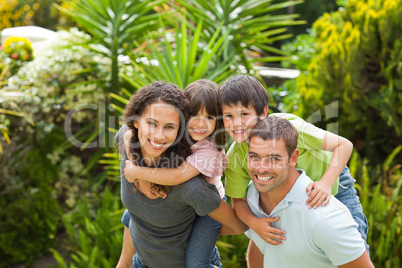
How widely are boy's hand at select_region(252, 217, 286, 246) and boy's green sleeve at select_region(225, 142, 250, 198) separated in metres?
0.20

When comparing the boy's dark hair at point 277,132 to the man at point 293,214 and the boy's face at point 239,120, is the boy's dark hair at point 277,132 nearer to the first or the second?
the man at point 293,214

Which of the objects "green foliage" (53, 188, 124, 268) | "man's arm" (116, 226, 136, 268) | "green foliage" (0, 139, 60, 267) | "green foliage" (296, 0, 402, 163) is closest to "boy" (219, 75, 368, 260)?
"man's arm" (116, 226, 136, 268)

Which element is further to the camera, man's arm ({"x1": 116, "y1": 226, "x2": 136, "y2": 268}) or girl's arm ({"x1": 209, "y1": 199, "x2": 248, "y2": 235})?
man's arm ({"x1": 116, "y1": 226, "x2": 136, "y2": 268})

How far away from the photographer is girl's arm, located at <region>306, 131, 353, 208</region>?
66.2 inches

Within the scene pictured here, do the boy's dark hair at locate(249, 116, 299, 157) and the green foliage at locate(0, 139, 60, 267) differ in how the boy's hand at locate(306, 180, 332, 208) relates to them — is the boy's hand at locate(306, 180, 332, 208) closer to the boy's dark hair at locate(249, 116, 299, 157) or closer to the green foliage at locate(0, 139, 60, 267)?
the boy's dark hair at locate(249, 116, 299, 157)

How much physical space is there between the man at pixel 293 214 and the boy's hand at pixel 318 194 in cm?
2

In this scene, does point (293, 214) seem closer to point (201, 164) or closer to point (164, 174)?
point (201, 164)

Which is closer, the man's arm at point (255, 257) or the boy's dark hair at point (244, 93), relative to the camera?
the boy's dark hair at point (244, 93)

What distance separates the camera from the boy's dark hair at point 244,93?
6.18 feet

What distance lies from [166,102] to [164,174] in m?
0.31

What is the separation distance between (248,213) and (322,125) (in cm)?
309

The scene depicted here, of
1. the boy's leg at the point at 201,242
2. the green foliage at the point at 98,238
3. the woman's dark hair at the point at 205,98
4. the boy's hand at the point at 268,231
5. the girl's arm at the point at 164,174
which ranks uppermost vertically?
the woman's dark hair at the point at 205,98

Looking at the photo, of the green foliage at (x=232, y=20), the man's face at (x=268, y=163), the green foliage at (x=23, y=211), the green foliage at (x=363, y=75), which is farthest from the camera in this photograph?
the green foliage at (x=23, y=211)

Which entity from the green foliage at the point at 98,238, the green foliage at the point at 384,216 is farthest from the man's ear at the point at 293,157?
the green foliage at the point at 98,238
